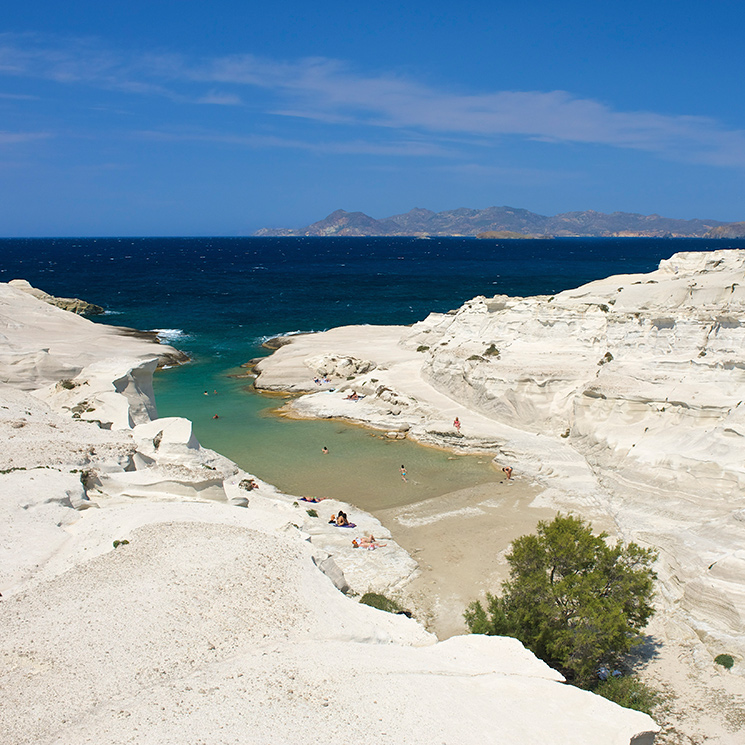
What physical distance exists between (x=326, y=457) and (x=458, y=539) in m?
10.1

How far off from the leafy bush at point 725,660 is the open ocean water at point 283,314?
12.4 m

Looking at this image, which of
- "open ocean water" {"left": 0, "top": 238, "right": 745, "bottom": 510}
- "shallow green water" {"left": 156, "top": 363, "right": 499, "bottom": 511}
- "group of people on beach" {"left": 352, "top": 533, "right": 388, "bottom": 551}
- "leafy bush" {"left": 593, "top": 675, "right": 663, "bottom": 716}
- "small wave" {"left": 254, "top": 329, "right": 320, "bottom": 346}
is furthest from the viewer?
"small wave" {"left": 254, "top": 329, "right": 320, "bottom": 346}

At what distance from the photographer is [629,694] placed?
13031mm

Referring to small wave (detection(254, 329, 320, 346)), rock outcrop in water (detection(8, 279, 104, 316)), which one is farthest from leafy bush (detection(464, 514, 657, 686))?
rock outcrop in water (detection(8, 279, 104, 316))

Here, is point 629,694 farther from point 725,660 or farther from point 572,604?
point 725,660

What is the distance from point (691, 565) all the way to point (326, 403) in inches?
954

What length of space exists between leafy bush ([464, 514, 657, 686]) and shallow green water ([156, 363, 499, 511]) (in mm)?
9656

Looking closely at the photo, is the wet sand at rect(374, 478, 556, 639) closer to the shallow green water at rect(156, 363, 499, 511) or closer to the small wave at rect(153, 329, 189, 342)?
the shallow green water at rect(156, 363, 499, 511)

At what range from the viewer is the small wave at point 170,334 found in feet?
205

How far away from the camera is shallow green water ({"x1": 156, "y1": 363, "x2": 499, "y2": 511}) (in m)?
26.1

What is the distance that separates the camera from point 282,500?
23.0 m

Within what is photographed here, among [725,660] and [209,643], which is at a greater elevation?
[209,643]

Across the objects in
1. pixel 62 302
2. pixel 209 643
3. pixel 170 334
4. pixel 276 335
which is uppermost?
pixel 62 302

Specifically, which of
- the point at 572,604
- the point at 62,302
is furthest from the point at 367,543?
the point at 62,302
